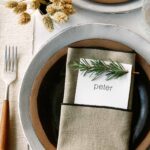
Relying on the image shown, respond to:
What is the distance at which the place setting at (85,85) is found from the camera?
1.91 feet

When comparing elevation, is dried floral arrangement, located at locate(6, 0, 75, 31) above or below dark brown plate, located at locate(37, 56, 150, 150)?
above

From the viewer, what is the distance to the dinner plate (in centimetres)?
60

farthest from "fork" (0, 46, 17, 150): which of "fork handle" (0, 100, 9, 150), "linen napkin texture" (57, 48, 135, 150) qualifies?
"linen napkin texture" (57, 48, 135, 150)

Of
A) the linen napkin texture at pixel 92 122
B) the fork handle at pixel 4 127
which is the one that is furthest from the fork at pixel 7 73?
the linen napkin texture at pixel 92 122

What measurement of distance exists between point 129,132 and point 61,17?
222 millimetres

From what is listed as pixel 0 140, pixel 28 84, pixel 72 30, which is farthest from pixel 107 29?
pixel 0 140

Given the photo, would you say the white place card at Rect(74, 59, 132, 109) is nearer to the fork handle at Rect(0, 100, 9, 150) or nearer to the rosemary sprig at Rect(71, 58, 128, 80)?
the rosemary sprig at Rect(71, 58, 128, 80)

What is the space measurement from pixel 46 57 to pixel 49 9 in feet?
0.27

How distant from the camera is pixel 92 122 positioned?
1.92ft

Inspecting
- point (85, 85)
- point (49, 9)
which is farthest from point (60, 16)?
point (85, 85)

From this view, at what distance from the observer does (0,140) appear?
24.8 inches

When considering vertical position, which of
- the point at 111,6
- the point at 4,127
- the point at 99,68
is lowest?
the point at 4,127

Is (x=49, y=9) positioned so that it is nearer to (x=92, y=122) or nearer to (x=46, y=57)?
(x=46, y=57)

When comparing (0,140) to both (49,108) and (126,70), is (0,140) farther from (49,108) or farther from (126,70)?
(126,70)
